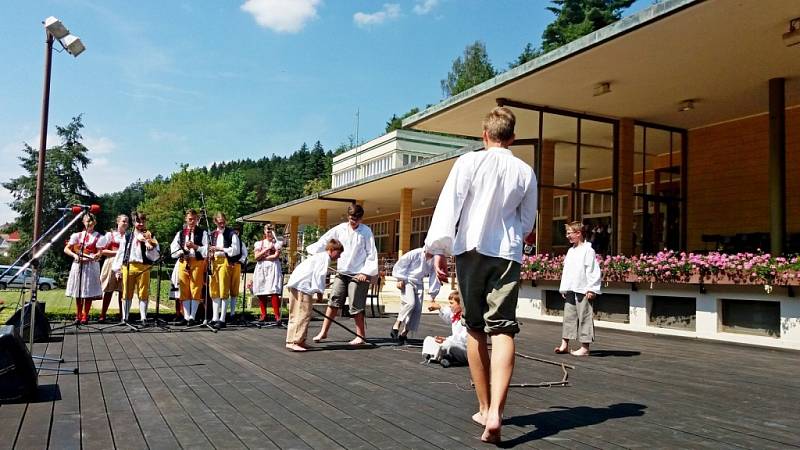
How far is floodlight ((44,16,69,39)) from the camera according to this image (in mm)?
9406

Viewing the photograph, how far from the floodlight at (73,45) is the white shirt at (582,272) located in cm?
796

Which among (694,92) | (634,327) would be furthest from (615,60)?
(634,327)

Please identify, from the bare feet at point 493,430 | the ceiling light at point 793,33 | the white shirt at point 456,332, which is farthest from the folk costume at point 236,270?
the ceiling light at point 793,33

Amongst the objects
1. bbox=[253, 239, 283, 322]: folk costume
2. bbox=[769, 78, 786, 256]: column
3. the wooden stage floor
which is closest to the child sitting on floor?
the wooden stage floor

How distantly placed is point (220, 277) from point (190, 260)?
53 cm

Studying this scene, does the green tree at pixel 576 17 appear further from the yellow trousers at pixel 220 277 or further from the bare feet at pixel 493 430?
the bare feet at pixel 493 430

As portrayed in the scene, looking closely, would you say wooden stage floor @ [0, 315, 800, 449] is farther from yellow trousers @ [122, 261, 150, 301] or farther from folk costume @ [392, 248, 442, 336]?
yellow trousers @ [122, 261, 150, 301]

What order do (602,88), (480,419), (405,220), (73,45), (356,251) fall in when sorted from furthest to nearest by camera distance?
(405,220), (602,88), (73,45), (356,251), (480,419)

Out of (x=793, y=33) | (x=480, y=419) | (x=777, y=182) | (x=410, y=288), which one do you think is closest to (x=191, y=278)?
(x=410, y=288)

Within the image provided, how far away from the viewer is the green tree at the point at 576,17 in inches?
1793

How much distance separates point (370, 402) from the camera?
4355 millimetres

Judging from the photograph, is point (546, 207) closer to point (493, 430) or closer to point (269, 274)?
point (269, 274)

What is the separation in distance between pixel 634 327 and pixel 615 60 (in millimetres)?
4532

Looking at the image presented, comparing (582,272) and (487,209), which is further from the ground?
(487,209)
